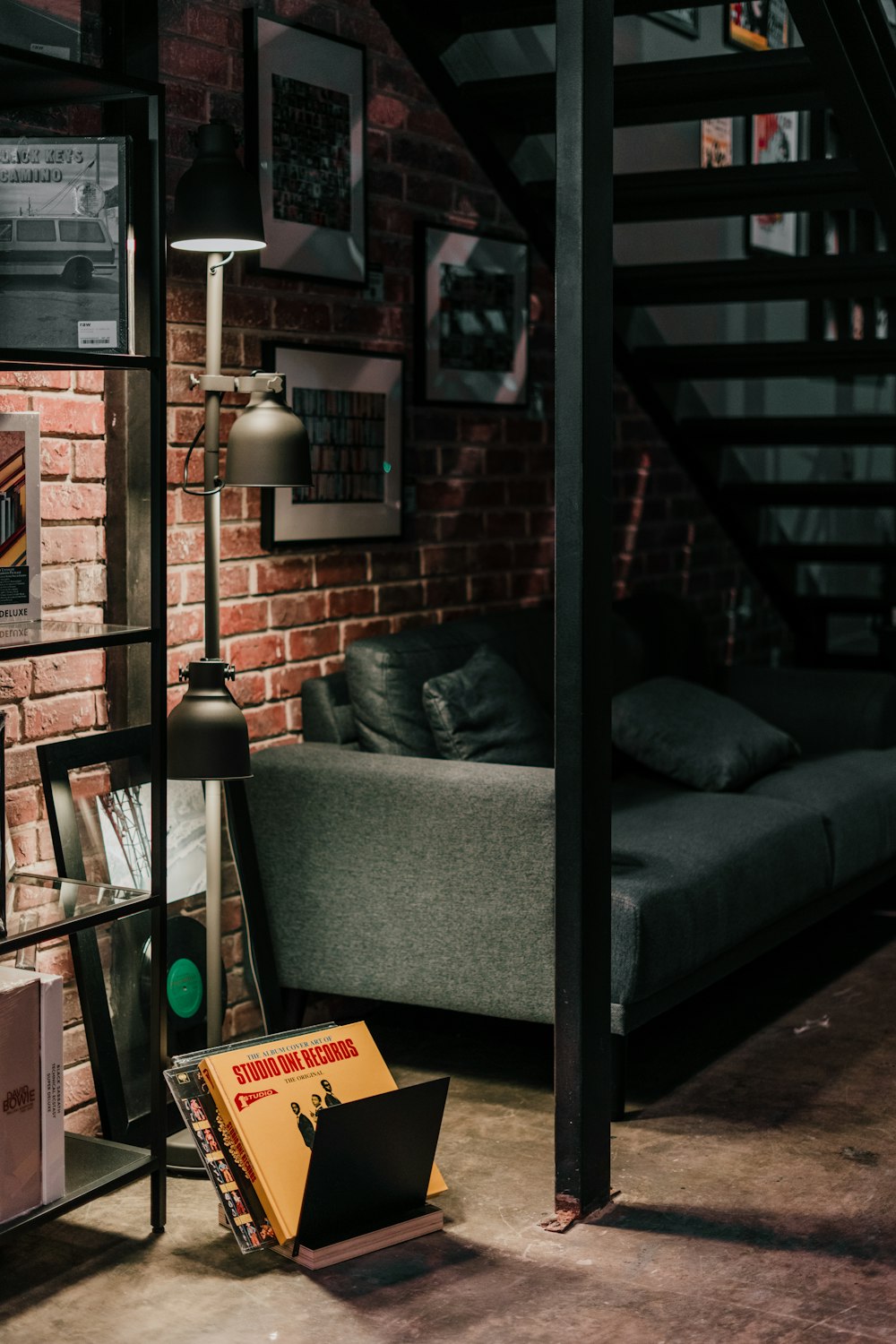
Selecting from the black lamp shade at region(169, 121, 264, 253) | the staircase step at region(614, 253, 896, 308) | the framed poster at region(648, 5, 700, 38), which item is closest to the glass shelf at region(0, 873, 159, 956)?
the black lamp shade at region(169, 121, 264, 253)

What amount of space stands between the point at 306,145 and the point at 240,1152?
227 cm

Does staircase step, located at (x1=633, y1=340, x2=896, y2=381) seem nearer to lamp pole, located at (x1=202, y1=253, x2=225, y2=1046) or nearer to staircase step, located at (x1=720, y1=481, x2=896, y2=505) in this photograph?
staircase step, located at (x1=720, y1=481, x2=896, y2=505)

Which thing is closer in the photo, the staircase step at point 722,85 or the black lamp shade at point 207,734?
the black lamp shade at point 207,734

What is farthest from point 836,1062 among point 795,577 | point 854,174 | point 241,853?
point 795,577

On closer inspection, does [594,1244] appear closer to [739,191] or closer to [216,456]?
[216,456]

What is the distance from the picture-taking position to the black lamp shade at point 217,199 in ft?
10.3

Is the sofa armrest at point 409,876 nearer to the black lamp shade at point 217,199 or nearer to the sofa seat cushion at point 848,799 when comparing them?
the sofa seat cushion at point 848,799

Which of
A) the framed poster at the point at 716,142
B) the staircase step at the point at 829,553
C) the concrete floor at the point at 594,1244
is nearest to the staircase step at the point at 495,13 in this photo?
the framed poster at the point at 716,142

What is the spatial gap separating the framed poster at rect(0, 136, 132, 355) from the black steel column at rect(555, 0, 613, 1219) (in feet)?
2.43

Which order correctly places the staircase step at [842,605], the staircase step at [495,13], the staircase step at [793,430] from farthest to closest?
the staircase step at [842,605], the staircase step at [793,430], the staircase step at [495,13]

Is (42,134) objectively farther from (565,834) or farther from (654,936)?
(654,936)

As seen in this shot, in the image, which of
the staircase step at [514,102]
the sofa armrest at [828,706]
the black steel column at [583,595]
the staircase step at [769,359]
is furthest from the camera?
the sofa armrest at [828,706]

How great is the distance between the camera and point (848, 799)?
14.7ft

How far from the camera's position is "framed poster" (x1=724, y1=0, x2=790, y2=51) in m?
6.23
